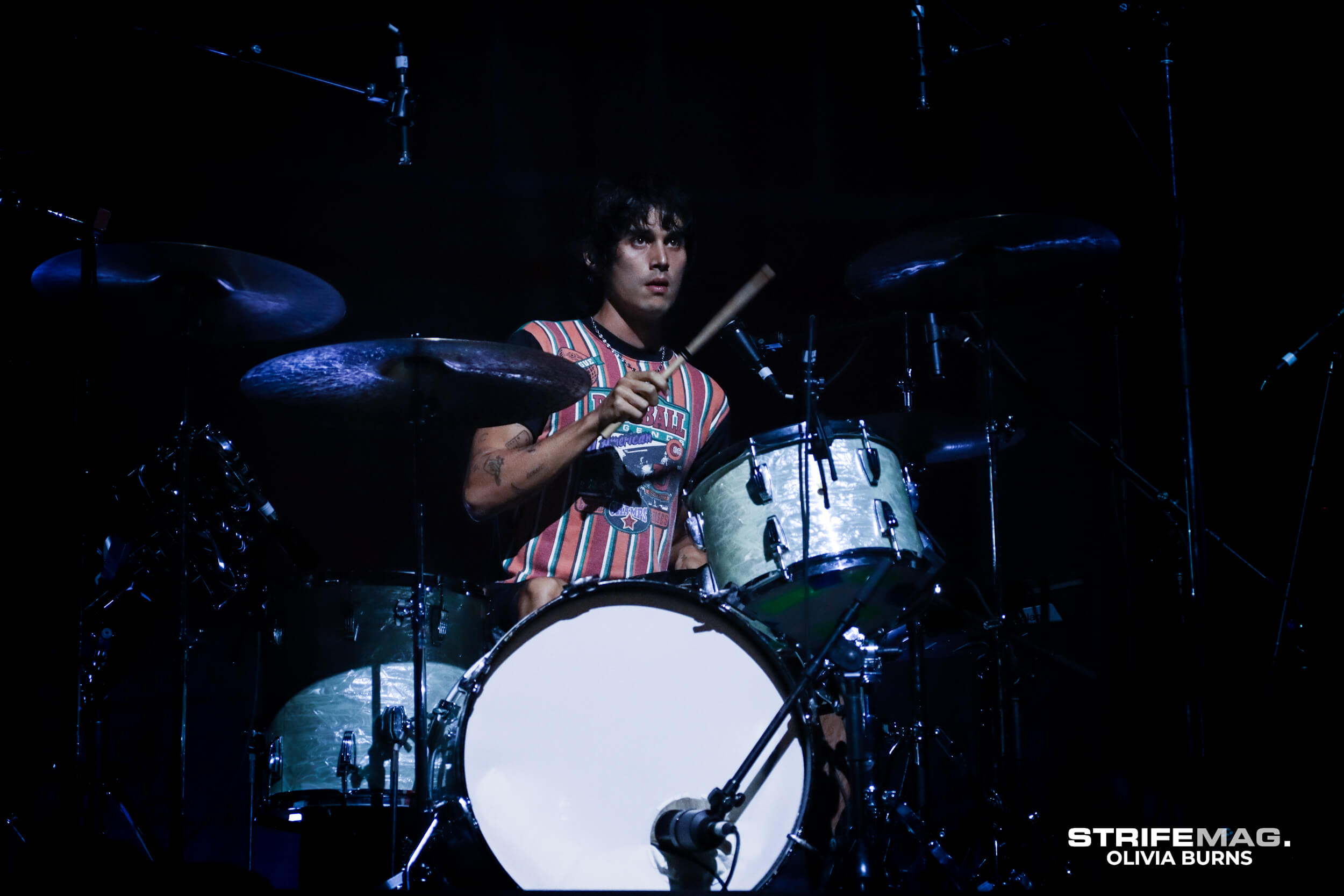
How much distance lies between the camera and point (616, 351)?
3.74 meters

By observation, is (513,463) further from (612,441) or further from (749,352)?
(749,352)

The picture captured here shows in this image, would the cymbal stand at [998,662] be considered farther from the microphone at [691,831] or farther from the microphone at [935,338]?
the microphone at [691,831]

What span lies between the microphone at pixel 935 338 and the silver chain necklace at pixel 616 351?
901 mm

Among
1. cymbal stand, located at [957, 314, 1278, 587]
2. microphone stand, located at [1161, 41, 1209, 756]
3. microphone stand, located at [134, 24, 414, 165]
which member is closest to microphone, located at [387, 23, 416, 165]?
microphone stand, located at [134, 24, 414, 165]

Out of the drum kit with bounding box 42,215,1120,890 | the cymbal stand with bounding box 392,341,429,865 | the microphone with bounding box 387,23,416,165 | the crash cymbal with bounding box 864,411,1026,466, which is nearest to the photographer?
the drum kit with bounding box 42,215,1120,890

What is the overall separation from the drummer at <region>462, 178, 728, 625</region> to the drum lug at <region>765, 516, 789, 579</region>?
40 centimetres

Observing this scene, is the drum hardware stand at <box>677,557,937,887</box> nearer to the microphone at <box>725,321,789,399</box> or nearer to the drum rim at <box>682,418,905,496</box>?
the drum rim at <box>682,418,905,496</box>

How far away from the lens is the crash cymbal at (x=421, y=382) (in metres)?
2.83

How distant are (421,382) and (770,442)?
3.12 feet

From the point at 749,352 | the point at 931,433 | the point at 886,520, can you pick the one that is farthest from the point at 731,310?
the point at 931,433

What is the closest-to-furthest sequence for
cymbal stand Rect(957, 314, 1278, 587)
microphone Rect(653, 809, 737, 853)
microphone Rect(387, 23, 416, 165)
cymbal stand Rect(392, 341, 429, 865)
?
microphone Rect(653, 809, 737, 853) → cymbal stand Rect(392, 341, 429, 865) → microphone Rect(387, 23, 416, 165) → cymbal stand Rect(957, 314, 1278, 587)

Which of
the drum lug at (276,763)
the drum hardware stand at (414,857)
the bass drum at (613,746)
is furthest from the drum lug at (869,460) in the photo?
the drum lug at (276,763)

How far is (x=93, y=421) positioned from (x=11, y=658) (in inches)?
29.6

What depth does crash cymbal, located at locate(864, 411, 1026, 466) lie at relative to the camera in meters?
4.10
